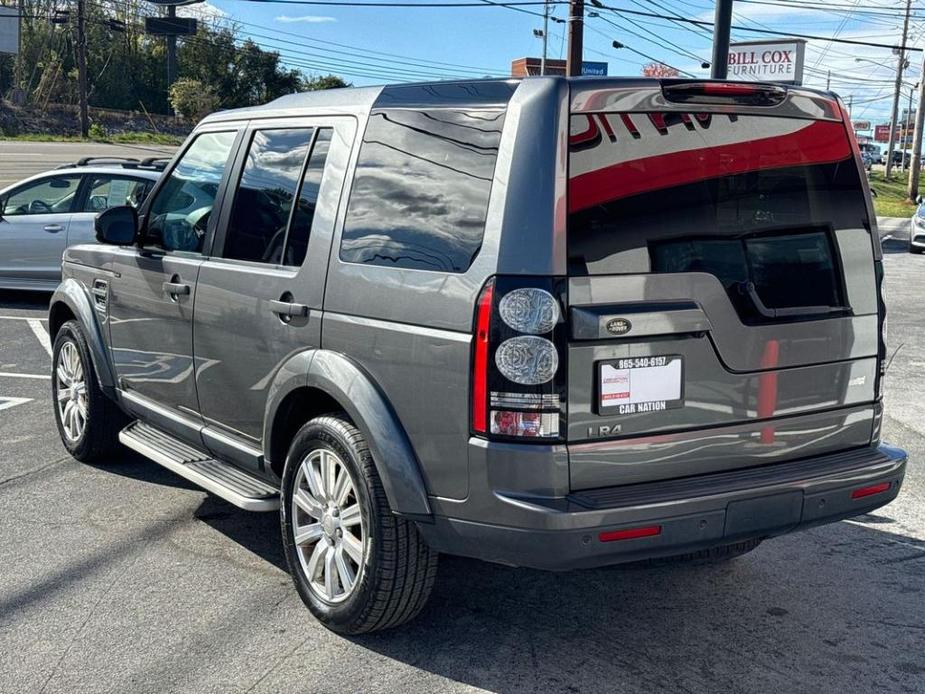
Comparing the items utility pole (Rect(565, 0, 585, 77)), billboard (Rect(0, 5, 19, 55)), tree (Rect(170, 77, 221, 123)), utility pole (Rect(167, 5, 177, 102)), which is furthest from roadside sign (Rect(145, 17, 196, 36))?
utility pole (Rect(565, 0, 585, 77))

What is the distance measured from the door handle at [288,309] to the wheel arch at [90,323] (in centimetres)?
193

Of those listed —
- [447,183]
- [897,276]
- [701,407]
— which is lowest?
[897,276]

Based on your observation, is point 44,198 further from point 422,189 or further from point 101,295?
point 422,189

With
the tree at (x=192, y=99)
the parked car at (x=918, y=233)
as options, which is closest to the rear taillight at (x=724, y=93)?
the parked car at (x=918, y=233)

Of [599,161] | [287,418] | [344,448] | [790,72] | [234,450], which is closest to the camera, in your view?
[599,161]

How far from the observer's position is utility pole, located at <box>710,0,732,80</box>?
14.8 m

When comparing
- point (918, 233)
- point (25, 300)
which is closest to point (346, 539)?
point (25, 300)

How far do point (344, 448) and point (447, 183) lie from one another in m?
1.02

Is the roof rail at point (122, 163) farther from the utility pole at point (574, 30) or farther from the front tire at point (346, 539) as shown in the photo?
the utility pole at point (574, 30)

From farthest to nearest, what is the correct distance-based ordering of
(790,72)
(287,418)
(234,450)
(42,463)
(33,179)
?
1. (790,72)
2. (33,179)
3. (42,463)
4. (234,450)
5. (287,418)

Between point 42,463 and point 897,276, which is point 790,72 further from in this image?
point 42,463

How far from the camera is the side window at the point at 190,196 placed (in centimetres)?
Result: 495

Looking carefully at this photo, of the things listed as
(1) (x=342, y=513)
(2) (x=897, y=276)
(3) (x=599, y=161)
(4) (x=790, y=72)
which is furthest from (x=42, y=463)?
(4) (x=790, y=72)

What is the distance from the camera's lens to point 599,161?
11.3 ft
